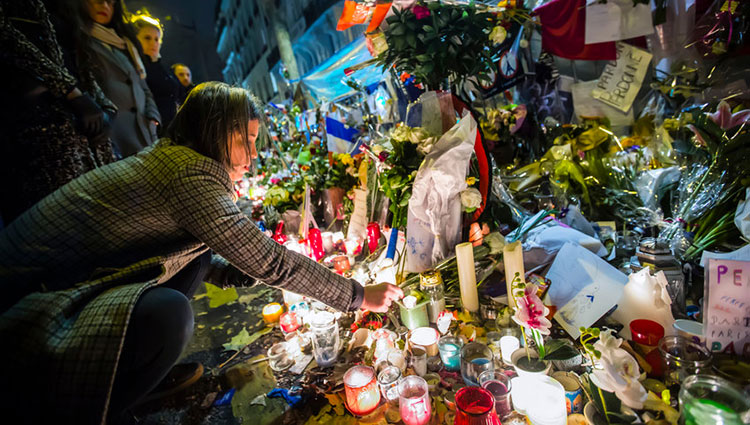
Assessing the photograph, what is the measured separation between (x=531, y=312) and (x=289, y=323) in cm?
127

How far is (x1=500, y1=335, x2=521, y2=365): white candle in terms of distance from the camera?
1.25 meters

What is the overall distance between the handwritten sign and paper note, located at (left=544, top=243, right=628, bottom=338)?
0.87 feet

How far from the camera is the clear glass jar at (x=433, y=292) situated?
1562 mm

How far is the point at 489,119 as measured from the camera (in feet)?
9.53

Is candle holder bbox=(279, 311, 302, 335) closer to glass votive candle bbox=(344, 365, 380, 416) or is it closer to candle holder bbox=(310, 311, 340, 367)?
candle holder bbox=(310, 311, 340, 367)

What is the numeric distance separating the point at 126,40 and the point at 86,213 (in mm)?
2718

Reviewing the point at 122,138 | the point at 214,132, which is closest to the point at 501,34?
the point at 214,132

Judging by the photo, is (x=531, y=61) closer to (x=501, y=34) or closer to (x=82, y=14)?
(x=501, y=34)

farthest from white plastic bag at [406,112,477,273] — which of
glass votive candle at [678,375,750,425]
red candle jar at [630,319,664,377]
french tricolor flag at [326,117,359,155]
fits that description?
french tricolor flag at [326,117,359,155]

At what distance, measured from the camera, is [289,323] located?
1791 millimetres

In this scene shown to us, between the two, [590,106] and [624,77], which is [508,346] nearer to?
[624,77]

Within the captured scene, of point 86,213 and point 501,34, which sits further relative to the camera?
point 501,34

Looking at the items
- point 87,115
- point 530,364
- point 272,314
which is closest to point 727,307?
point 530,364

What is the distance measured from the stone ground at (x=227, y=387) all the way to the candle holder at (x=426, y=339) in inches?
18.3
